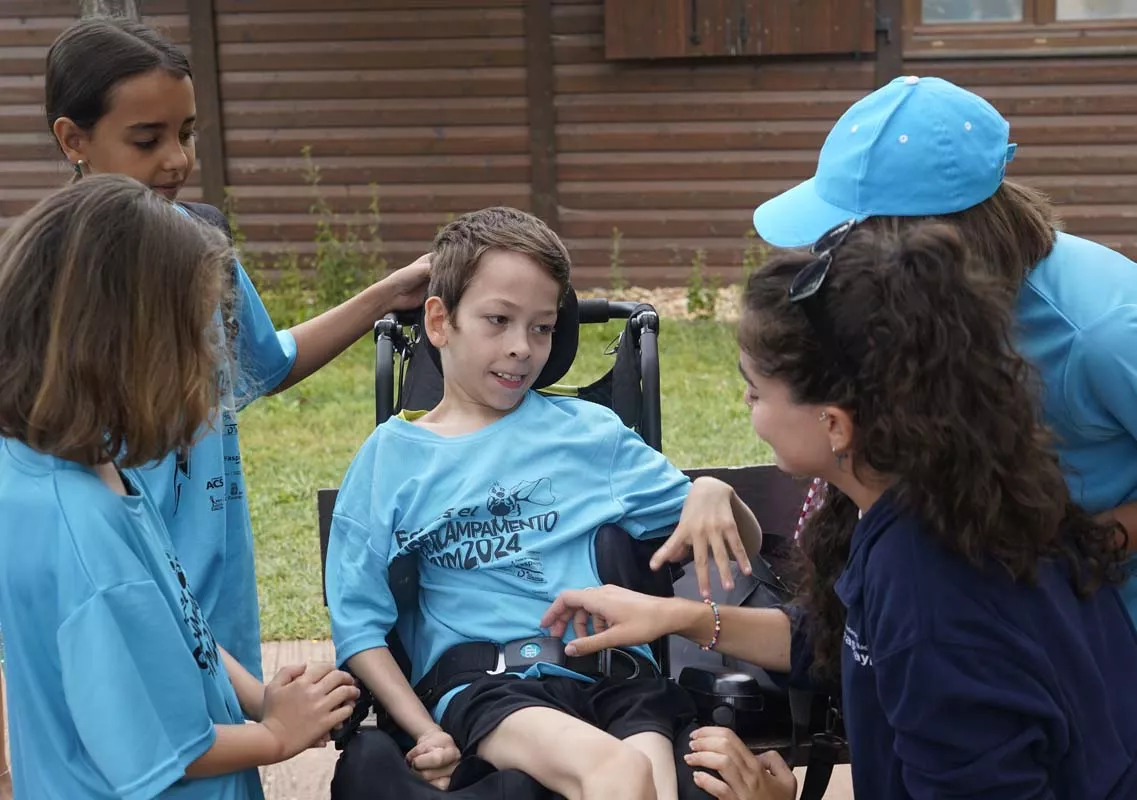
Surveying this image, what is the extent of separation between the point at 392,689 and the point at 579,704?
35cm

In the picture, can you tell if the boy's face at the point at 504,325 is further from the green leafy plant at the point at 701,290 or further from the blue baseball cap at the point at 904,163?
the green leafy plant at the point at 701,290

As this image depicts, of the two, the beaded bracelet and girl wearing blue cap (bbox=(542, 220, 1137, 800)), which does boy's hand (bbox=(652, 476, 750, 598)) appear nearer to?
the beaded bracelet

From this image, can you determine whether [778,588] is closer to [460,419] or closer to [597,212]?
[460,419]

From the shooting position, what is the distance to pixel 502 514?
2.71m

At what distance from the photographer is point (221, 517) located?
2652 millimetres

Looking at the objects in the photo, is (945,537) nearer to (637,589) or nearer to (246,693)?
(637,589)

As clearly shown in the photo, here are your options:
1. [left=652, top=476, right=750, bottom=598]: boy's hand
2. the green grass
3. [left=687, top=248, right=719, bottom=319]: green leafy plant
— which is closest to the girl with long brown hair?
[left=652, top=476, right=750, bottom=598]: boy's hand

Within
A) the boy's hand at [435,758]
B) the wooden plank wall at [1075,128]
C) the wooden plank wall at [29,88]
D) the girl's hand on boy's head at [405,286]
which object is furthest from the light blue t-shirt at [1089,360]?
the wooden plank wall at [29,88]

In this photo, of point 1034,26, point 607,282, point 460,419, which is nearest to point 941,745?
point 460,419

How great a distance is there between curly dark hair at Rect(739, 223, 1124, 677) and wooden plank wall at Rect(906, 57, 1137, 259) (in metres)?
8.59

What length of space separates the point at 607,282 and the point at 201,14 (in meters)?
3.58

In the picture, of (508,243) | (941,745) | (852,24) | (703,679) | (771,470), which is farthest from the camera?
(852,24)

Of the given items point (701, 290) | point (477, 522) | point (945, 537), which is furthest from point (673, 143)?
point (945, 537)

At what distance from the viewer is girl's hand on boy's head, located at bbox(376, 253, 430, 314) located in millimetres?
3137
